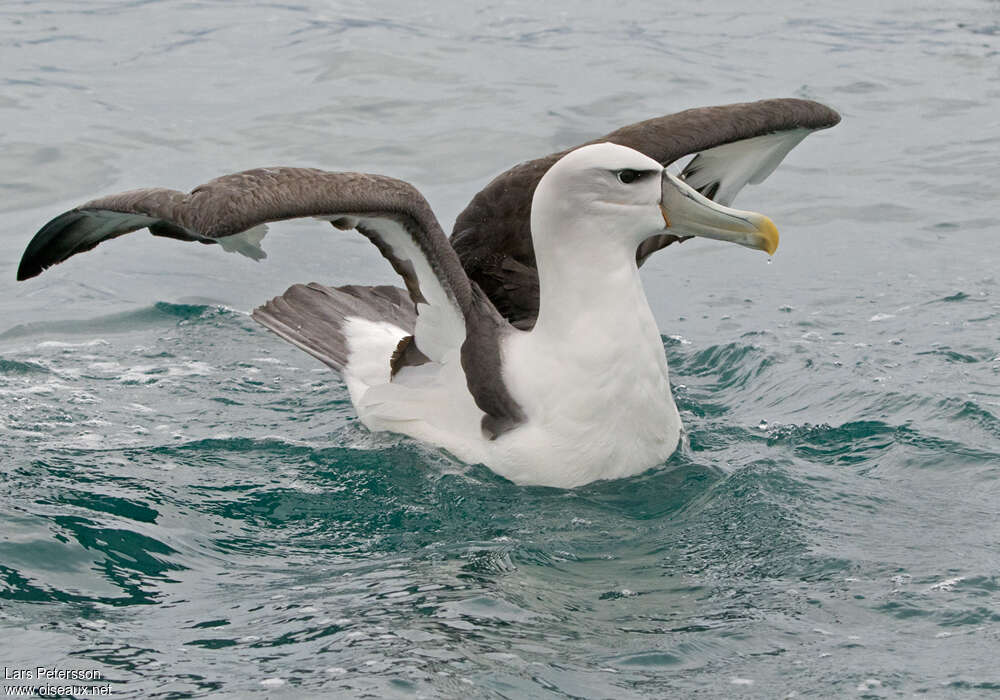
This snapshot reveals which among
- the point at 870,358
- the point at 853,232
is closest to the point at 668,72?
the point at 853,232

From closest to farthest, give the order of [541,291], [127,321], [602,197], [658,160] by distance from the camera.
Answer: [602,197]
[541,291]
[658,160]
[127,321]

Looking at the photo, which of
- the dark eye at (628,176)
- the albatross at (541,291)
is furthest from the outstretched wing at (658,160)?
the dark eye at (628,176)

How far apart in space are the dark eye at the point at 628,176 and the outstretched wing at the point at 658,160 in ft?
3.52

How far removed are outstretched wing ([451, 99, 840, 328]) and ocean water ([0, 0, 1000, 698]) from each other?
1075 millimetres

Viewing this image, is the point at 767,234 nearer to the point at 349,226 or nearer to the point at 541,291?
the point at 541,291

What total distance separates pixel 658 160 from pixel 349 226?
1963mm

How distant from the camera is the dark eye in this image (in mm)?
6961

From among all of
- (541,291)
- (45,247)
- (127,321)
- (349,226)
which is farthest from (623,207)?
(127,321)

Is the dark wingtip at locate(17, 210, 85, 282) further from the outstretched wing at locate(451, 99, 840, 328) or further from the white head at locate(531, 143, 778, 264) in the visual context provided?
the white head at locate(531, 143, 778, 264)

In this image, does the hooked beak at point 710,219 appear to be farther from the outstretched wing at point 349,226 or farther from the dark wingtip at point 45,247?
the dark wingtip at point 45,247

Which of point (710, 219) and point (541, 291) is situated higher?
point (710, 219)

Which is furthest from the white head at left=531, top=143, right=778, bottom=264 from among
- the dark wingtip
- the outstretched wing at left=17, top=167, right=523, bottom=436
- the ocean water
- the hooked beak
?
the dark wingtip

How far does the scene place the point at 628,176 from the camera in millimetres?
6984

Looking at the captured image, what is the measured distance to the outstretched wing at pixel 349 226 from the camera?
21.1 feet
